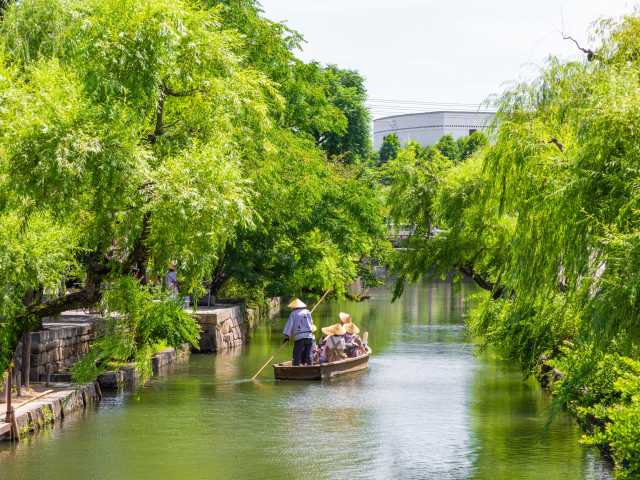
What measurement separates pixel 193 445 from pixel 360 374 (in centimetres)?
926

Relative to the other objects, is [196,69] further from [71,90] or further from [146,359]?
[146,359]

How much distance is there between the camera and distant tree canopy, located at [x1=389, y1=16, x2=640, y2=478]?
1073 centimetres

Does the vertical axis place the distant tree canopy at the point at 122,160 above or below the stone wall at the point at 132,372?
above

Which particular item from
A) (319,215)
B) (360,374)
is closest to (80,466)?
(360,374)

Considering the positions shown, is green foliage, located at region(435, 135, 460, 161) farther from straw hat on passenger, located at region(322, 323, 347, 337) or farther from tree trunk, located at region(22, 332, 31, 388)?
tree trunk, located at region(22, 332, 31, 388)

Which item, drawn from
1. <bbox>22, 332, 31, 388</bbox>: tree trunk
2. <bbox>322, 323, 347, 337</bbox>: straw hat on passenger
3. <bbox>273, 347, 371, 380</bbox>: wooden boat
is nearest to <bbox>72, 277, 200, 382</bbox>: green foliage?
<bbox>22, 332, 31, 388</bbox>: tree trunk

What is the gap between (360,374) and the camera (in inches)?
1005

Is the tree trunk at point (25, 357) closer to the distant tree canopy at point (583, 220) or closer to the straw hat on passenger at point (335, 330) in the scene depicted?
the distant tree canopy at point (583, 220)

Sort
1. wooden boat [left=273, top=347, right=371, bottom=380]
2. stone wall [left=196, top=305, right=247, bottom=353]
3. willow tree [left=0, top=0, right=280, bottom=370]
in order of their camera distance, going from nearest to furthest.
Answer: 1. willow tree [left=0, top=0, right=280, bottom=370]
2. wooden boat [left=273, top=347, right=371, bottom=380]
3. stone wall [left=196, top=305, right=247, bottom=353]

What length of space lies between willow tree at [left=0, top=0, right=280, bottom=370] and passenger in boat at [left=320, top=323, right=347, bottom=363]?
9300 mm

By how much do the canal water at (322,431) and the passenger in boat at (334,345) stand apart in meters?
0.70

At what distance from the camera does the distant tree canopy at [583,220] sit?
10.7 meters

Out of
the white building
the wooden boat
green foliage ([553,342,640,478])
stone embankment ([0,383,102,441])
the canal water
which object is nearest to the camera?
green foliage ([553,342,640,478])

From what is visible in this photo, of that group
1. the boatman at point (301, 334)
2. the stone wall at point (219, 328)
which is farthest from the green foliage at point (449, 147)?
the boatman at point (301, 334)
